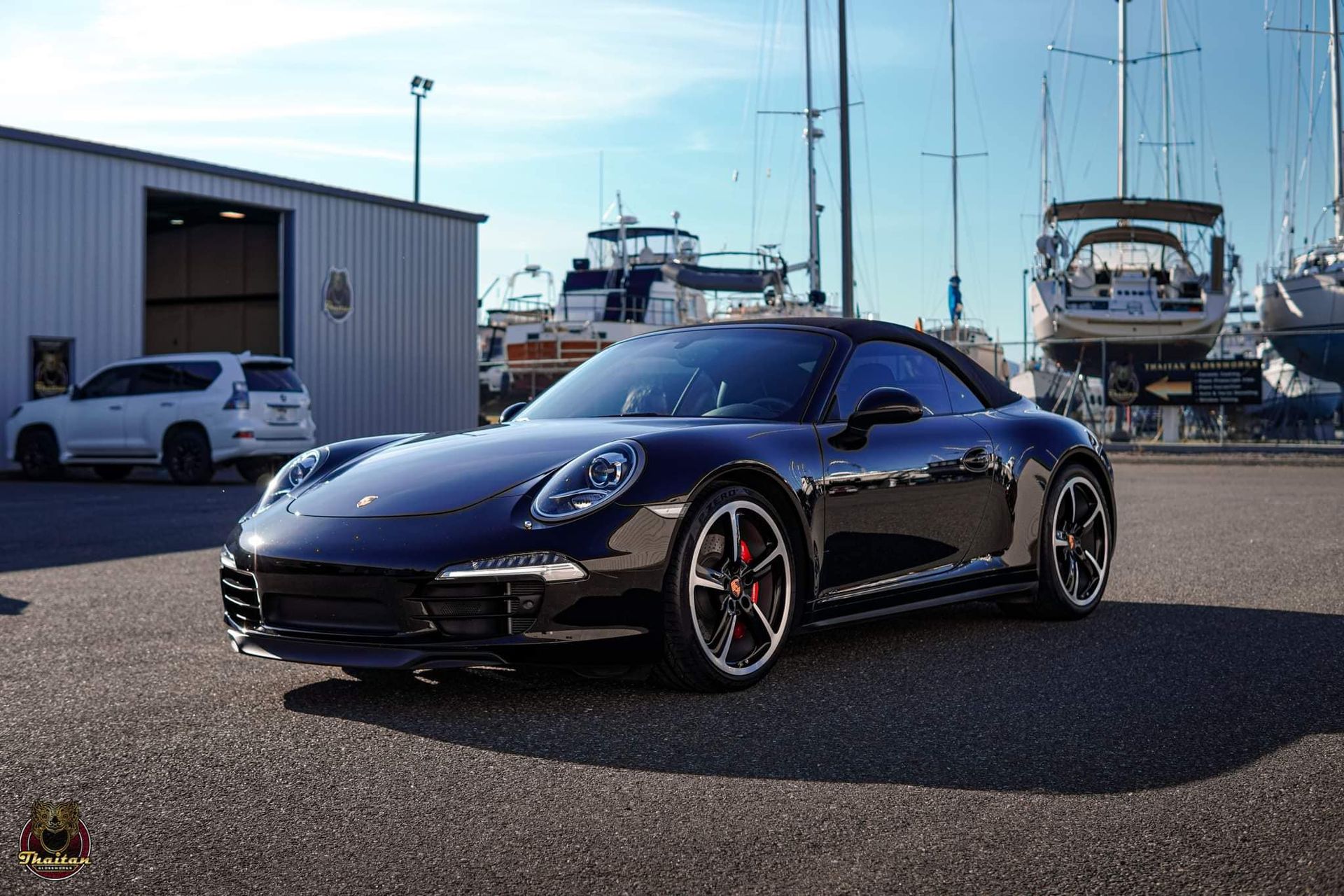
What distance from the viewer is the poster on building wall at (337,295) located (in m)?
24.3

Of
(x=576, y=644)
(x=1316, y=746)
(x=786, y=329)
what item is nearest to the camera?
(x=1316, y=746)

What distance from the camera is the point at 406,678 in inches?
187

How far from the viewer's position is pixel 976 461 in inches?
222

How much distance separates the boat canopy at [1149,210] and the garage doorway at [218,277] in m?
15.6

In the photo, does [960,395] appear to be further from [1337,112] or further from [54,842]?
[1337,112]

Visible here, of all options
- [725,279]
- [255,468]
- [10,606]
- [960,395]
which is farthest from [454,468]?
[725,279]

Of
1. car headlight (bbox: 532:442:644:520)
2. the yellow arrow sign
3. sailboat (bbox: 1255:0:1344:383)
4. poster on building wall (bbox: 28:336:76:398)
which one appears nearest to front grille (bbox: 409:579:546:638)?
car headlight (bbox: 532:442:644:520)

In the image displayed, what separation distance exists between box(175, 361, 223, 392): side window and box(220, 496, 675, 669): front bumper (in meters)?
13.3

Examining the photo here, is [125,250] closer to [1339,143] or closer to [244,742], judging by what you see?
[244,742]

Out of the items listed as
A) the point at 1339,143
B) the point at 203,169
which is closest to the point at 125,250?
the point at 203,169

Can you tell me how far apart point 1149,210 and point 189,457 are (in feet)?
64.5

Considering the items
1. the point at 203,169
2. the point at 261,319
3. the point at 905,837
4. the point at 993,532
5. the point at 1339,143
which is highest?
the point at 1339,143

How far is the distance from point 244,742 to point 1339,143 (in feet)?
112

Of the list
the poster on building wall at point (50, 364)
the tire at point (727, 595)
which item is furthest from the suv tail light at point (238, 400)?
the tire at point (727, 595)
